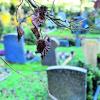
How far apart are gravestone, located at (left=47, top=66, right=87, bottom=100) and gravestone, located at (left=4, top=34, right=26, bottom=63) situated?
3479 millimetres

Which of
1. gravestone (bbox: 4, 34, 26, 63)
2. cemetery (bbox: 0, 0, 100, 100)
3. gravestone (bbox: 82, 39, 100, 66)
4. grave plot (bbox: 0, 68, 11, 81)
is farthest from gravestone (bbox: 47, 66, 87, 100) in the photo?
gravestone (bbox: 4, 34, 26, 63)

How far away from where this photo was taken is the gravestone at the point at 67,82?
521 cm

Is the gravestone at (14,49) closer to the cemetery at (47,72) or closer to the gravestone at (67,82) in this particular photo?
the cemetery at (47,72)

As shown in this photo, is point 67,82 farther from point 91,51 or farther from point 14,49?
point 14,49

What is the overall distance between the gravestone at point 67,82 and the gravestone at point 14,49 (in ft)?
11.4

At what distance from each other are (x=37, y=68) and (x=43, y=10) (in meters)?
6.94

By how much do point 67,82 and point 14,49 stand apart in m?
3.89

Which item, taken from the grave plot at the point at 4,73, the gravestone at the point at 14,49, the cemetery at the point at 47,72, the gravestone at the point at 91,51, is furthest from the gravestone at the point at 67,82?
the gravestone at the point at 14,49

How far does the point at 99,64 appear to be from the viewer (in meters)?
8.57

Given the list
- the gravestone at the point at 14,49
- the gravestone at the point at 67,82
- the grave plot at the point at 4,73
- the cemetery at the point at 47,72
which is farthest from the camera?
the gravestone at the point at 14,49

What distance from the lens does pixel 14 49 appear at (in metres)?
8.98

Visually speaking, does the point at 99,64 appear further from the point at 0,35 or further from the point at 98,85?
the point at 0,35

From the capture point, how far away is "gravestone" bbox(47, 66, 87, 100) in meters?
5.21

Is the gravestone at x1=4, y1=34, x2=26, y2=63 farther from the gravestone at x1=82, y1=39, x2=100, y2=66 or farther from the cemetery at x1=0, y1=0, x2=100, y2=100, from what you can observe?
the gravestone at x1=82, y1=39, x2=100, y2=66
